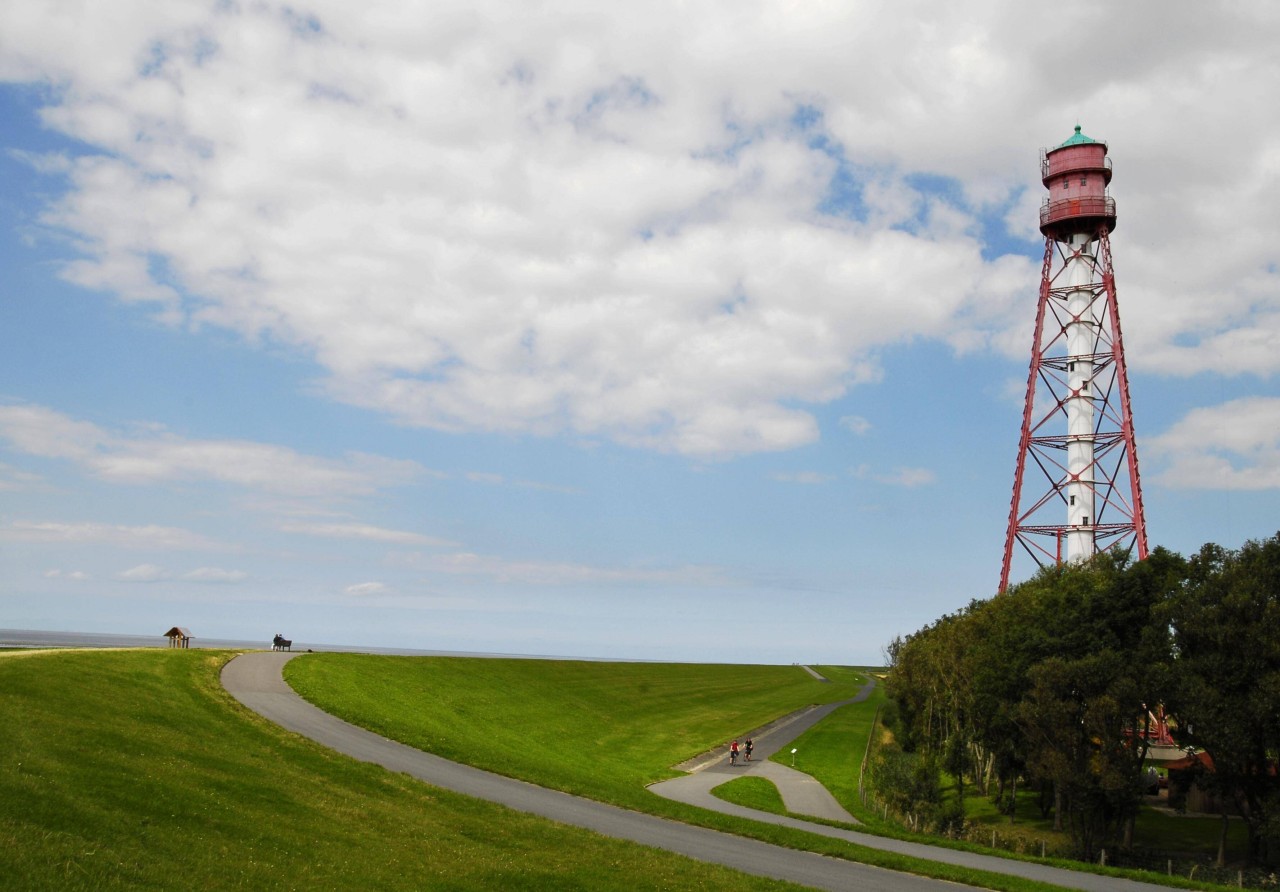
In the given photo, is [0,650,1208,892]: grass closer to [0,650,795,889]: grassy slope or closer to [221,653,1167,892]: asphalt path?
[0,650,795,889]: grassy slope

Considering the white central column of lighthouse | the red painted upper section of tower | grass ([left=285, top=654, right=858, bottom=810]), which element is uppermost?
the red painted upper section of tower

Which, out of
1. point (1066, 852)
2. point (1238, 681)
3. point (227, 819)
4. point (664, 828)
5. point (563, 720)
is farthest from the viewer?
point (563, 720)

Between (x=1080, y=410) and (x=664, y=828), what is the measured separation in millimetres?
51692

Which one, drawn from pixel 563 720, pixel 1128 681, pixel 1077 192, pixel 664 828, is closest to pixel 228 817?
pixel 664 828

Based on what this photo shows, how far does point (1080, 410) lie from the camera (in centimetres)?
6694

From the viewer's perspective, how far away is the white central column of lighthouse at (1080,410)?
65.8 meters

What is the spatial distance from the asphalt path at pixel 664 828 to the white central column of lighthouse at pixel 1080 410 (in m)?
39.2

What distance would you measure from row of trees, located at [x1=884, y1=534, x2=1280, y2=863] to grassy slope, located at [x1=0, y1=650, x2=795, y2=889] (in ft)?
88.4

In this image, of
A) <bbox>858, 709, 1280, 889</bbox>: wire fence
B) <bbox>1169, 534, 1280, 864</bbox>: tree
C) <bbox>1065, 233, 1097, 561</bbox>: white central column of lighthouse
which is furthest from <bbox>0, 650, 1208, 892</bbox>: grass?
<bbox>1065, 233, 1097, 561</bbox>: white central column of lighthouse

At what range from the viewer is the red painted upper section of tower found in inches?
2731

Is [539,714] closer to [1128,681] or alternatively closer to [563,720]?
[563,720]

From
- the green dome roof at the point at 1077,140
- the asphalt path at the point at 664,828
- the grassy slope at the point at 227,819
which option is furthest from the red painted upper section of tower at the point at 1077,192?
the grassy slope at the point at 227,819

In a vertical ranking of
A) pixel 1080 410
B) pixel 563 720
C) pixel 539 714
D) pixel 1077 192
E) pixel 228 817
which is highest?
pixel 1077 192

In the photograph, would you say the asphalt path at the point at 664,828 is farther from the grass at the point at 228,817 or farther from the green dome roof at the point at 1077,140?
the green dome roof at the point at 1077,140
